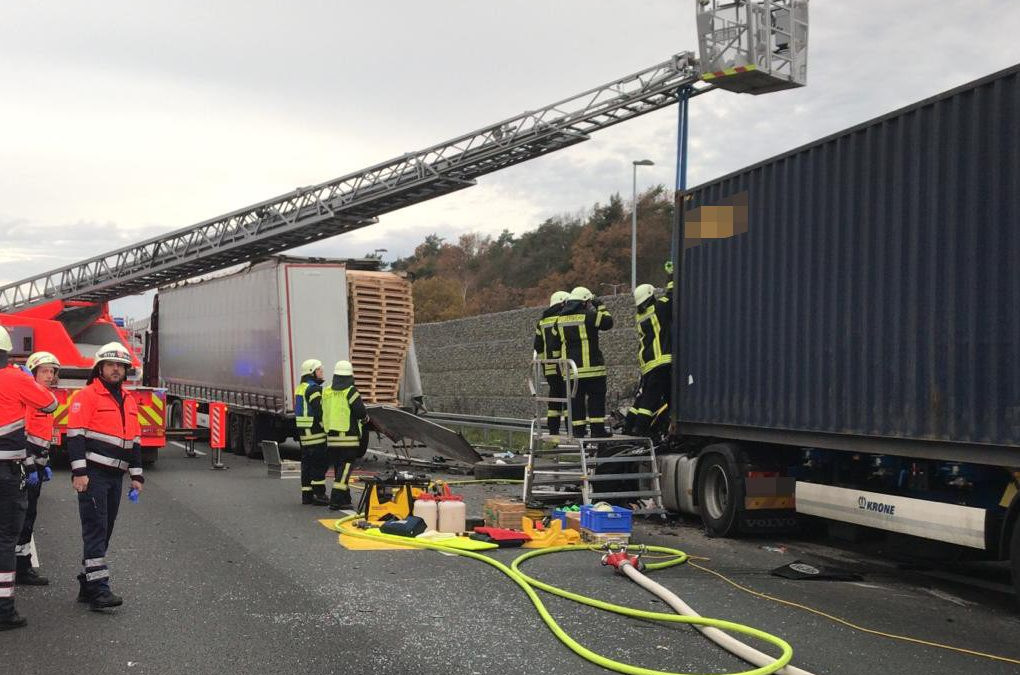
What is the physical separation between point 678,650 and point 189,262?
69.4ft

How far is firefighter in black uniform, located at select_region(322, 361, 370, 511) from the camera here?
470 inches

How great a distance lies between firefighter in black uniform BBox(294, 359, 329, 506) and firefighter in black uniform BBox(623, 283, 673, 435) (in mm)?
3929

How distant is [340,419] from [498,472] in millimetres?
3743

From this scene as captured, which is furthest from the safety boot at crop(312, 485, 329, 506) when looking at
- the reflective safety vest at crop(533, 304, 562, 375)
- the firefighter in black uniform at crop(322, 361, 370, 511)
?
the reflective safety vest at crop(533, 304, 562, 375)

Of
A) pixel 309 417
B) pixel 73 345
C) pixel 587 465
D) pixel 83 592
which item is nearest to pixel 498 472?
pixel 309 417

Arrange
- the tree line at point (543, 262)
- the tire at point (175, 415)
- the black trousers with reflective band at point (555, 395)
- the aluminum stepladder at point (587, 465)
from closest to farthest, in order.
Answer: the aluminum stepladder at point (587, 465)
the black trousers with reflective band at point (555, 395)
the tire at point (175, 415)
the tree line at point (543, 262)

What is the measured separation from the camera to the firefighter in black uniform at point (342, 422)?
470 inches

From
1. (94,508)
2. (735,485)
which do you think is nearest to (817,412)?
(735,485)

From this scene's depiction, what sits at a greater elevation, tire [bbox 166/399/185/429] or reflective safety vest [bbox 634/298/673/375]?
reflective safety vest [bbox 634/298/673/375]

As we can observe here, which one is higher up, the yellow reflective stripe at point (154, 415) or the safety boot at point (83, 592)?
the yellow reflective stripe at point (154, 415)

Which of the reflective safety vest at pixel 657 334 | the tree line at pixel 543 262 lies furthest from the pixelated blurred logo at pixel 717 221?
the tree line at pixel 543 262

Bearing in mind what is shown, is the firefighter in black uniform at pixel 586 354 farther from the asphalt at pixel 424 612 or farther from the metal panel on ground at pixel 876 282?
the asphalt at pixel 424 612

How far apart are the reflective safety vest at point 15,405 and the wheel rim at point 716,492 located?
20.5 feet

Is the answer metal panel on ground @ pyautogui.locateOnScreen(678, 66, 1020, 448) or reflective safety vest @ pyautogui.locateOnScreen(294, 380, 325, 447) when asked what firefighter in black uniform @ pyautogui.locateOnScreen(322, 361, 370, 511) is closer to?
reflective safety vest @ pyautogui.locateOnScreen(294, 380, 325, 447)
